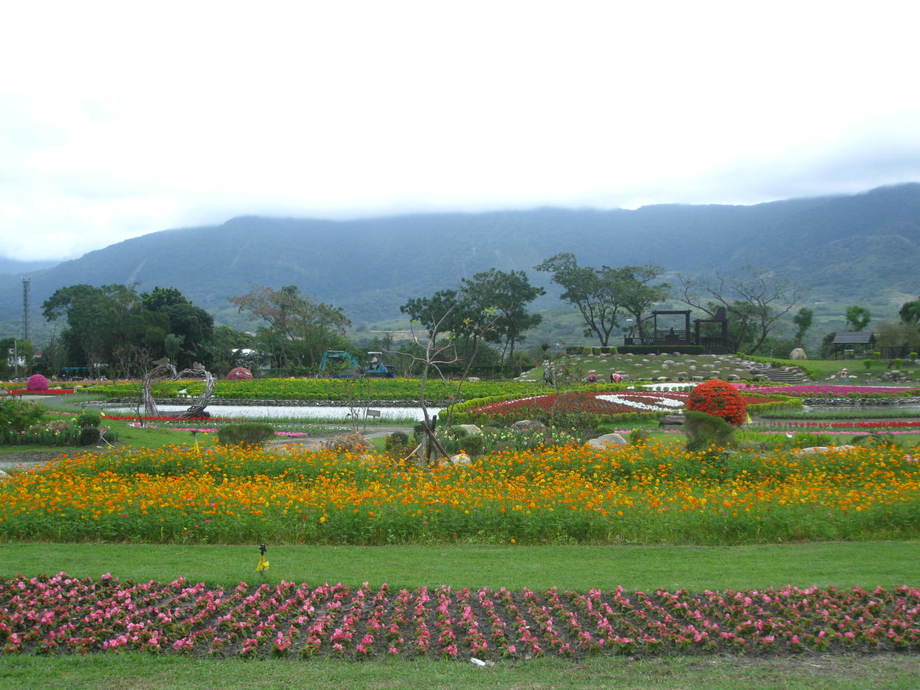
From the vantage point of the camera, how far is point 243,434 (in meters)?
16.2

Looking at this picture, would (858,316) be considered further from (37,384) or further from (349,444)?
(37,384)

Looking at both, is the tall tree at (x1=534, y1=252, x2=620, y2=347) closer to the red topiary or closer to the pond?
the pond

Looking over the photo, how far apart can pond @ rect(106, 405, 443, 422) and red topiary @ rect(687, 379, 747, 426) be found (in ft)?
36.8

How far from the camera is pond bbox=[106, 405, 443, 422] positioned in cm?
2739

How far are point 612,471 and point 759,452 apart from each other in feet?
11.6

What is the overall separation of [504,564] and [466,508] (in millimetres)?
1531

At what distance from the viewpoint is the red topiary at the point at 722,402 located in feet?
57.5

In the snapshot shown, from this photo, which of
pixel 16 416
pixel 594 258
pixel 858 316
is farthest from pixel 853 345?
pixel 594 258

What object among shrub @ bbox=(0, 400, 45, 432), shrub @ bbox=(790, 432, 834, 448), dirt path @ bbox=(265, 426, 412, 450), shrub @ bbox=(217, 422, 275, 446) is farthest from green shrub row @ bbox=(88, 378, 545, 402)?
shrub @ bbox=(790, 432, 834, 448)

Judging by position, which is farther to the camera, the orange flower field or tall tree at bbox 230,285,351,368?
tall tree at bbox 230,285,351,368

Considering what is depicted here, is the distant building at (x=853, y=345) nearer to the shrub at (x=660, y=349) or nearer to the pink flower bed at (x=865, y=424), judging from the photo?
the shrub at (x=660, y=349)

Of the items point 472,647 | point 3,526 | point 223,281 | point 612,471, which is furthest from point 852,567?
point 223,281

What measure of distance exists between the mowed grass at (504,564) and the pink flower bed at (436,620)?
1.12 feet

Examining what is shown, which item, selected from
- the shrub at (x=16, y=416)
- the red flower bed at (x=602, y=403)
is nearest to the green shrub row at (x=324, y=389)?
the red flower bed at (x=602, y=403)
